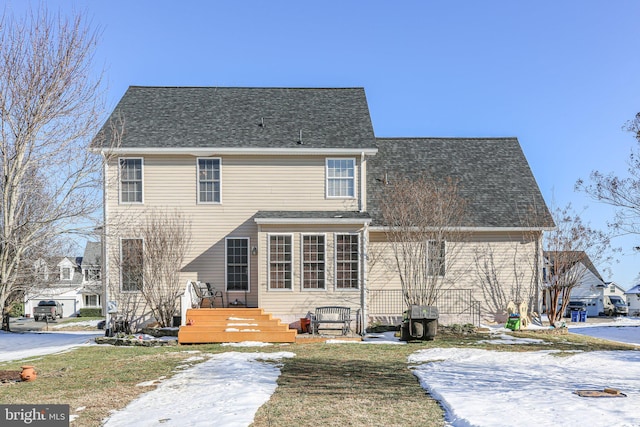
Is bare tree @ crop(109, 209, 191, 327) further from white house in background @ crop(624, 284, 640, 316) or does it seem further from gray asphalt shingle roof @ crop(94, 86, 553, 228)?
white house in background @ crop(624, 284, 640, 316)

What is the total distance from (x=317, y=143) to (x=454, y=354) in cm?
901

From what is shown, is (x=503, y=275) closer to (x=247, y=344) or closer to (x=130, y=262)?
(x=247, y=344)

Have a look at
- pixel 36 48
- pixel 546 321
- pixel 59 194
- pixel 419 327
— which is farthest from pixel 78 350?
pixel 546 321

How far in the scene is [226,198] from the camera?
750 inches

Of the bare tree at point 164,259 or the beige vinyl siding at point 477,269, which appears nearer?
the bare tree at point 164,259

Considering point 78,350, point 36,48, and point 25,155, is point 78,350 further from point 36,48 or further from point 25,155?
point 36,48

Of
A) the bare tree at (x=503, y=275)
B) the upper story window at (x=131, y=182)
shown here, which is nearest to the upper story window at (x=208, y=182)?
the upper story window at (x=131, y=182)

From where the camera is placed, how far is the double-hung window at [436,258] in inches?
744

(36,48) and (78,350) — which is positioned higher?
(36,48)

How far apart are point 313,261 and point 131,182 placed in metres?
Result: 6.77

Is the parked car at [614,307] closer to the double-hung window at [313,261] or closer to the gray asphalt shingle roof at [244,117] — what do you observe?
the gray asphalt shingle roof at [244,117]

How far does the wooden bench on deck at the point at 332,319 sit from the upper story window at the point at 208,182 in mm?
5234

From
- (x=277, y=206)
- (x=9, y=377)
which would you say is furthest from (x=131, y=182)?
(x=9, y=377)

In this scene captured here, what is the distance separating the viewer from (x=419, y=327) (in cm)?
1566
